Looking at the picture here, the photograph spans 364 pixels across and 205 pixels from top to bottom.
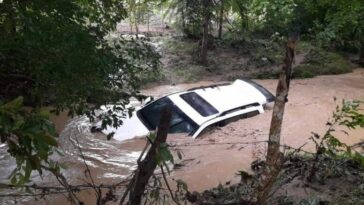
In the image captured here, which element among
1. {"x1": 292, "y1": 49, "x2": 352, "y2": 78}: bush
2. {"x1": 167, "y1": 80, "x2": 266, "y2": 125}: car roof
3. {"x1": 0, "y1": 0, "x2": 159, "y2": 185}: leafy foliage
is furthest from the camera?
{"x1": 292, "y1": 49, "x2": 352, "y2": 78}: bush

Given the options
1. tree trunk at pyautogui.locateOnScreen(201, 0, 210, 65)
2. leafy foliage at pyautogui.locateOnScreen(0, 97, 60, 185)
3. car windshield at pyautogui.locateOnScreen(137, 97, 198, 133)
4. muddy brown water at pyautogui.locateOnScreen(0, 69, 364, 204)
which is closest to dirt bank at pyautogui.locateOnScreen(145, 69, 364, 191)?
muddy brown water at pyautogui.locateOnScreen(0, 69, 364, 204)

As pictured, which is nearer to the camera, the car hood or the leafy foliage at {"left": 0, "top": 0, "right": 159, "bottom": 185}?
the leafy foliage at {"left": 0, "top": 0, "right": 159, "bottom": 185}

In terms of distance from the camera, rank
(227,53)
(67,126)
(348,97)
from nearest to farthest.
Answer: (67,126) → (348,97) → (227,53)

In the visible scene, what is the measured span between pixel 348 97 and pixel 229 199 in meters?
8.16

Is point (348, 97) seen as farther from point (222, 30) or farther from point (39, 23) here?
point (39, 23)

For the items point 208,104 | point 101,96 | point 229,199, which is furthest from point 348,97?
point 101,96

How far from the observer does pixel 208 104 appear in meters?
8.00

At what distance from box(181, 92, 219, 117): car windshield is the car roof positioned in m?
0.06

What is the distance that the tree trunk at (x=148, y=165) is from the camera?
8.35 ft

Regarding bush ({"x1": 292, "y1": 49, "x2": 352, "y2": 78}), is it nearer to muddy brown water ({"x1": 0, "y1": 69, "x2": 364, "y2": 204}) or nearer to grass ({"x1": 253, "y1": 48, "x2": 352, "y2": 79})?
grass ({"x1": 253, "y1": 48, "x2": 352, "y2": 79})

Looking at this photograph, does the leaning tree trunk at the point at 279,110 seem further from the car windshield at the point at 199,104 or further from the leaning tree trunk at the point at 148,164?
the car windshield at the point at 199,104

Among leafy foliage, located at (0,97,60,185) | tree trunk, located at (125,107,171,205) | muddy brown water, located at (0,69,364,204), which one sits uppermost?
leafy foliage, located at (0,97,60,185)

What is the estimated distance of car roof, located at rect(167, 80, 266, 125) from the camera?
25.3 ft

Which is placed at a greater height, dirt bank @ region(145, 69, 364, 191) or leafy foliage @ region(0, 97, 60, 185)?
leafy foliage @ region(0, 97, 60, 185)
